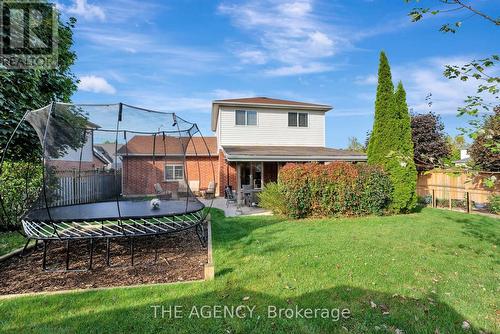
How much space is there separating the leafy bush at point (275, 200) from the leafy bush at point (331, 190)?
0.12 meters

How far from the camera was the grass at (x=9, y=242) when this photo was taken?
593 cm

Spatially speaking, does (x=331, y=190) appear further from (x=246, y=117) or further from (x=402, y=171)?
(x=246, y=117)

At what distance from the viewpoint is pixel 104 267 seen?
486 centimetres

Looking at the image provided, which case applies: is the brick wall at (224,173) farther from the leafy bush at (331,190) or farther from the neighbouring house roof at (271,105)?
→ the leafy bush at (331,190)

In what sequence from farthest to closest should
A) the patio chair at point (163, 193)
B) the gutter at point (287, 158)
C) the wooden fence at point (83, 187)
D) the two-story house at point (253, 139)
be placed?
1. the two-story house at point (253, 139)
2. the gutter at point (287, 158)
3. the patio chair at point (163, 193)
4. the wooden fence at point (83, 187)

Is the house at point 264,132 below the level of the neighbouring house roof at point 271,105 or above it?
below

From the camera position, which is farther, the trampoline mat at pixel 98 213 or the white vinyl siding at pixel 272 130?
the white vinyl siding at pixel 272 130

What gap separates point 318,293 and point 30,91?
8.97 m

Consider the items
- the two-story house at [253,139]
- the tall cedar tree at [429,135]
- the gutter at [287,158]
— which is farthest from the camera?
the tall cedar tree at [429,135]

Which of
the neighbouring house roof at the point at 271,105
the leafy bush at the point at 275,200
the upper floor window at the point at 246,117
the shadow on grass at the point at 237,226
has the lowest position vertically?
the shadow on grass at the point at 237,226

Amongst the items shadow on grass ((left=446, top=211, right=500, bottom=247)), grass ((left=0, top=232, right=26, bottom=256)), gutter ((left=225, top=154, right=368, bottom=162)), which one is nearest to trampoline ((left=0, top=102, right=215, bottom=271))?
grass ((left=0, top=232, right=26, bottom=256))

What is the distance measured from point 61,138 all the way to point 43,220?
2136mm

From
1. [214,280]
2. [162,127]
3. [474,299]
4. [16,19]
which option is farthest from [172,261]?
[16,19]

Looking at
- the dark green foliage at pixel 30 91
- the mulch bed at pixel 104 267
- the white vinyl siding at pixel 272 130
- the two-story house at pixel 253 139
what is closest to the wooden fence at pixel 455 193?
the two-story house at pixel 253 139
